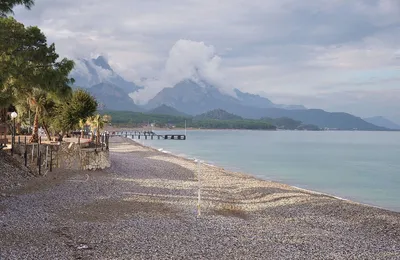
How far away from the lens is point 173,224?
1280 cm

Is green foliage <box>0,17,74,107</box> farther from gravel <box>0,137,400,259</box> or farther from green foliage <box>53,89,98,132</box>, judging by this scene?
green foliage <box>53,89,98,132</box>

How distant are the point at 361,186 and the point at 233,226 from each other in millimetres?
25464

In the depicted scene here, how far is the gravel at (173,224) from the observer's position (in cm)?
979

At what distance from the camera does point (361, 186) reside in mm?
35531

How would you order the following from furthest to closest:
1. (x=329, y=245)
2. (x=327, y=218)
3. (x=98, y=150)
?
(x=98, y=150) < (x=327, y=218) < (x=329, y=245)

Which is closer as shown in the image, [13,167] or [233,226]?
[233,226]

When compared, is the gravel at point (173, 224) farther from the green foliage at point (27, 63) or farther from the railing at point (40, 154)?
the green foliage at point (27, 63)

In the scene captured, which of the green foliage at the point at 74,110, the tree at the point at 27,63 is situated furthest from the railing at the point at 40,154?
the green foliage at the point at 74,110

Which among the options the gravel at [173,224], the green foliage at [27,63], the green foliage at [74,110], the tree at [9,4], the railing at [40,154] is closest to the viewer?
the gravel at [173,224]

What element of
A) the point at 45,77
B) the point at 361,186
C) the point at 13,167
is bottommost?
the point at 361,186

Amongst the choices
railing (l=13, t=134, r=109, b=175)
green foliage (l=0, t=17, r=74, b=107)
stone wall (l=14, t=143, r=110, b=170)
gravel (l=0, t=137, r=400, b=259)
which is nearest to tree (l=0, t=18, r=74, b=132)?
green foliage (l=0, t=17, r=74, b=107)

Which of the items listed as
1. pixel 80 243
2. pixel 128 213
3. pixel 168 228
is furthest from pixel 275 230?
pixel 80 243

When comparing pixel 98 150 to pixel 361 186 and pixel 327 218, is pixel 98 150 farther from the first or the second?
pixel 361 186

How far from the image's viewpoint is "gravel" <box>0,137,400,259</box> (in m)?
9.79
